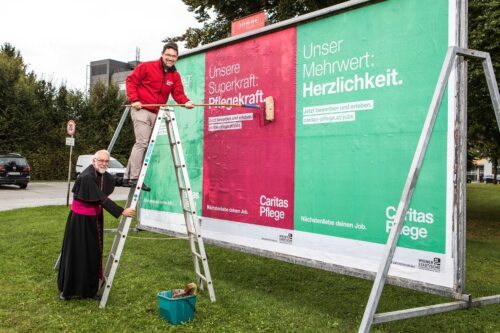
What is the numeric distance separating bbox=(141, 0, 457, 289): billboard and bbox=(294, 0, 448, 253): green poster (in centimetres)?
1

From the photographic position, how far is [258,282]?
654 centimetres

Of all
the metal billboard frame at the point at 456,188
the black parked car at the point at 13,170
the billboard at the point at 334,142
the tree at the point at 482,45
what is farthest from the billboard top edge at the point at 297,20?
the black parked car at the point at 13,170

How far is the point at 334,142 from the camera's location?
4.93 meters

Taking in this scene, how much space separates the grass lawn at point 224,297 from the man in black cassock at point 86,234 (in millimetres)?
230

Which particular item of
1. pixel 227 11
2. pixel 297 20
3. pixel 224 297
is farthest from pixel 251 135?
pixel 227 11

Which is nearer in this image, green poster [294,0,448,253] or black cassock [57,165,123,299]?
green poster [294,0,448,253]

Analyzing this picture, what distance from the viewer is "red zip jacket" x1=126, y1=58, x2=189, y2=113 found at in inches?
233

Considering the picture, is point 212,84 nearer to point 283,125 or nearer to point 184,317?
point 283,125

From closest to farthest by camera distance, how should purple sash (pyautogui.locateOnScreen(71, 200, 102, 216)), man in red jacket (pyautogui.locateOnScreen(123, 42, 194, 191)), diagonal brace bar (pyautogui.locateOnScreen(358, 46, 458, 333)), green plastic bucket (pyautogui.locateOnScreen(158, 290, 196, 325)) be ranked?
diagonal brace bar (pyautogui.locateOnScreen(358, 46, 458, 333))
green plastic bucket (pyautogui.locateOnScreen(158, 290, 196, 325))
purple sash (pyautogui.locateOnScreen(71, 200, 102, 216))
man in red jacket (pyautogui.locateOnScreen(123, 42, 194, 191))

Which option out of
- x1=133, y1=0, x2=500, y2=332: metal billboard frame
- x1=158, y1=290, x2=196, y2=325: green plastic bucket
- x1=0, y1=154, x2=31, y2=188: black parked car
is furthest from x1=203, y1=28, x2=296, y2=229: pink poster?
x1=0, y1=154, x2=31, y2=188: black parked car

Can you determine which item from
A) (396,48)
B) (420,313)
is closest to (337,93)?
(396,48)

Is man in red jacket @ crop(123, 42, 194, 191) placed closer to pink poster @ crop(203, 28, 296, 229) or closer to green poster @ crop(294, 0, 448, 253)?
pink poster @ crop(203, 28, 296, 229)

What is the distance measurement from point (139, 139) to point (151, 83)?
0.72m

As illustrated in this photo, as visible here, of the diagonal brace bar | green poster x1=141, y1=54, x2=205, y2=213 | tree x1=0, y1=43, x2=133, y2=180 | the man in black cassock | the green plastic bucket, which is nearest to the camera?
the diagonal brace bar
